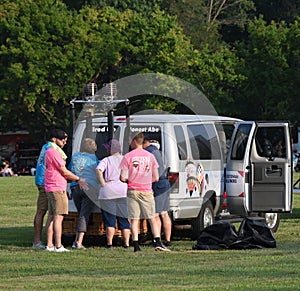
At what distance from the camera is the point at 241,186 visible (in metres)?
→ 18.5

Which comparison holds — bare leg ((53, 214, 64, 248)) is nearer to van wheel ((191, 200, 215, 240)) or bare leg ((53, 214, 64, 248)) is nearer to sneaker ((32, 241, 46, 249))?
sneaker ((32, 241, 46, 249))

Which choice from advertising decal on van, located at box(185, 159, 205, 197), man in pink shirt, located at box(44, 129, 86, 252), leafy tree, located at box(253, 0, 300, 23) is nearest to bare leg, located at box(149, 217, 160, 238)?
man in pink shirt, located at box(44, 129, 86, 252)

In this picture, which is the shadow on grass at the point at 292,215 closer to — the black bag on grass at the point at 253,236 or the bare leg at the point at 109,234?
the black bag on grass at the point at 253,236

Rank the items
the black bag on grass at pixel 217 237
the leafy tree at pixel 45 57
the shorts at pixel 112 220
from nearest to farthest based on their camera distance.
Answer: the black bag on grass at pixel 217 237 → the shorts at pixel 112 220 → the leafy tree at pixel 45 57

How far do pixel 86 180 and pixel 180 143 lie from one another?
68.4 inches

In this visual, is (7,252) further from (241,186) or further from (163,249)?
(241,186)

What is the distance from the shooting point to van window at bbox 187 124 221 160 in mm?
17859

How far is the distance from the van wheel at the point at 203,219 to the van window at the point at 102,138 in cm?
191

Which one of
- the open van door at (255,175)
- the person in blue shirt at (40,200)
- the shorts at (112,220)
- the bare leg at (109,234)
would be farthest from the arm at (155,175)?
the open van door at (255,175)

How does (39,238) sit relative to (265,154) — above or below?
below

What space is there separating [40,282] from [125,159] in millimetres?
3885

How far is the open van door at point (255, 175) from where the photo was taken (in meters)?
18.5

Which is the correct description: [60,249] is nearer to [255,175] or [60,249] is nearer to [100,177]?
[100,177]

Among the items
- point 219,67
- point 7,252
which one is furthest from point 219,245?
point 219,67
